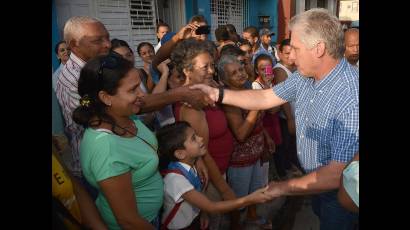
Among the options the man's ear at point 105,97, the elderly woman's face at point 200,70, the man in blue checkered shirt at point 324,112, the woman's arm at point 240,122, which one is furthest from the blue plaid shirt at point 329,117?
the man's ear at point 105,97

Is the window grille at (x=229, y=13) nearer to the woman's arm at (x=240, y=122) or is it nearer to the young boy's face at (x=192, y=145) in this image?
the woman's arm at (x=240, y=122)

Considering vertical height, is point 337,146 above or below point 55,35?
below

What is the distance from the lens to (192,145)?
2.11m

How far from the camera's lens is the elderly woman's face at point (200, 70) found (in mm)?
2479

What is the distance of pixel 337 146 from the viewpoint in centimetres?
190

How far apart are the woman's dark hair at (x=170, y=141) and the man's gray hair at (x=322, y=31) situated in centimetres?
98

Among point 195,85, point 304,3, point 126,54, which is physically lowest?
point 195,85

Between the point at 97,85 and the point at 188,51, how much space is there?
97cm

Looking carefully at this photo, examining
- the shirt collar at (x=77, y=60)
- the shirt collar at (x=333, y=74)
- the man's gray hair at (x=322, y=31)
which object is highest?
the man's gray hair at (x=322, y=31)

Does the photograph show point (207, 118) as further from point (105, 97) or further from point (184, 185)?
point (105, 97)

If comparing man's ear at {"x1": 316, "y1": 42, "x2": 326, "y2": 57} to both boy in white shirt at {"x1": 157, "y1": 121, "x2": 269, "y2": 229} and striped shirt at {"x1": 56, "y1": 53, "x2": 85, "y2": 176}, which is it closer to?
Answer: boy in white shirt at {"x1": 157, "y1": 121, "x2": 269, "y2": 229}

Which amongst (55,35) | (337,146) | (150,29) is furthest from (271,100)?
(150,29)
